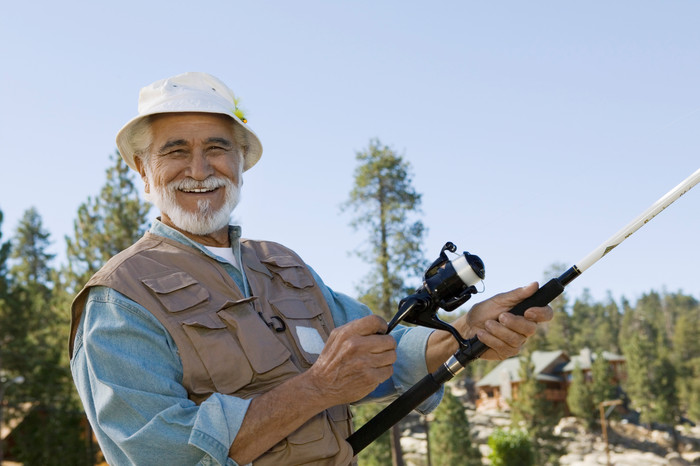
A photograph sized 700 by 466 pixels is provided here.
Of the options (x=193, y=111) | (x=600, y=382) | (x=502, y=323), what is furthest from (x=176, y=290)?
(x=600, y=382)

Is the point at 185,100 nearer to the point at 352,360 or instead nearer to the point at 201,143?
the point at 201,143

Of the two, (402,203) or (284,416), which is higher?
(402,203)

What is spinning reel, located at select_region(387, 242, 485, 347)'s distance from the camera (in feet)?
10.0

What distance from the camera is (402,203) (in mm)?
31703

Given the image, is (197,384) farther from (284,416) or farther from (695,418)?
(695,418)

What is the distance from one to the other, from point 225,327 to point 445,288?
3.26ft

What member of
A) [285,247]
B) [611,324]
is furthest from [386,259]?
[611,324]

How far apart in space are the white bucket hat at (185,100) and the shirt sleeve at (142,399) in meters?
1.05

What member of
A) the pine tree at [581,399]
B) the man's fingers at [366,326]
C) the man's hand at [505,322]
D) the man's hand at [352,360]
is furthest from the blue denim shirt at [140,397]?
the pine tree at [581,399]

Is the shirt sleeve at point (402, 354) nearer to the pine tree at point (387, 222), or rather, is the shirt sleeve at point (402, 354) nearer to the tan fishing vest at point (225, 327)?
the tan fishing vest at point (225, 327)

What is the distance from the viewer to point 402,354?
381 centimetres

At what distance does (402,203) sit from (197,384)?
2891cm

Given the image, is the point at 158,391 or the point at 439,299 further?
the point at 439,299

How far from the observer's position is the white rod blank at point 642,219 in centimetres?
273
